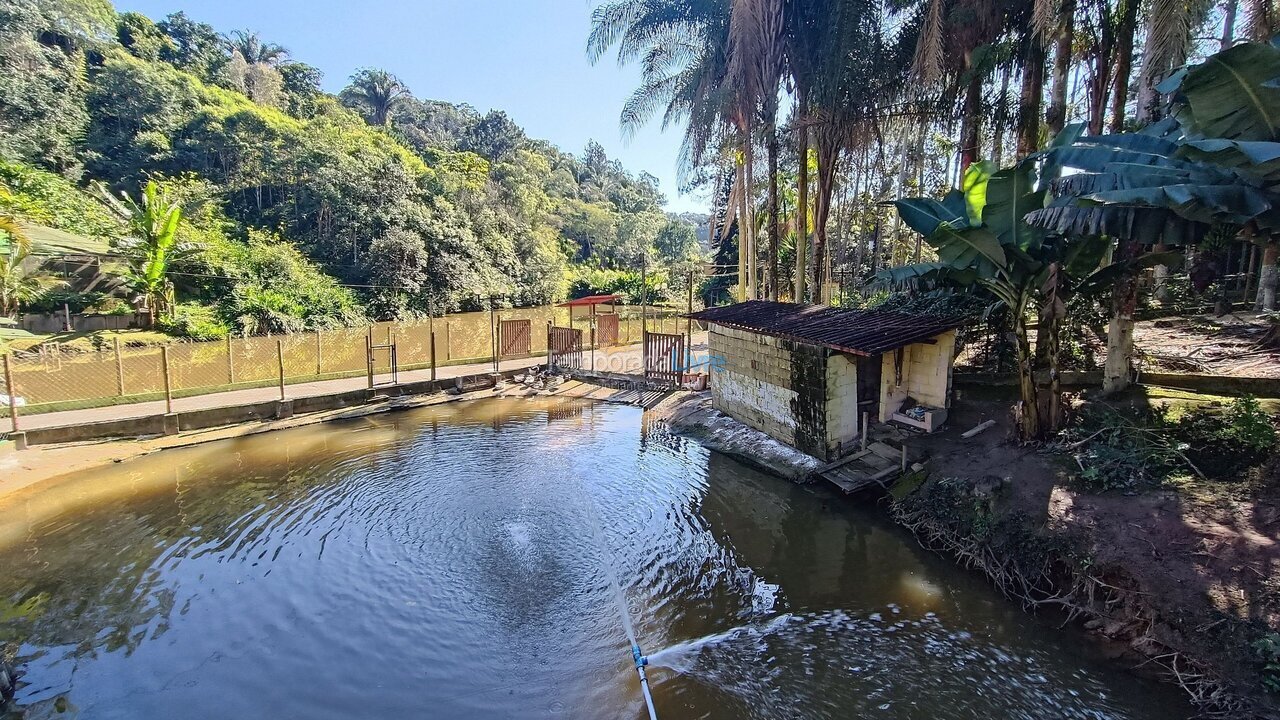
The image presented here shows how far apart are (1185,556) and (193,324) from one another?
2836cm

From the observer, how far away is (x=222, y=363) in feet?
55.2

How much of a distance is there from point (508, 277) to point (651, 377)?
73.7ft

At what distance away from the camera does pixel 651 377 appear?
18234 millimetres

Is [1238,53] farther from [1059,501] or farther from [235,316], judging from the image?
[235,316]

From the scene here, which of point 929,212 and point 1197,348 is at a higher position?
point 929,212

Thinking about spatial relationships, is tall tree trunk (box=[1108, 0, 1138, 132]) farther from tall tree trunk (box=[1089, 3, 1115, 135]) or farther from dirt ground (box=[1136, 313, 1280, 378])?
dirt ground (box=[1136, 313, 1280, 378])

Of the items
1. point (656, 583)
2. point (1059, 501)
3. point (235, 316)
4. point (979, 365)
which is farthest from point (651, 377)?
point (235, 316)

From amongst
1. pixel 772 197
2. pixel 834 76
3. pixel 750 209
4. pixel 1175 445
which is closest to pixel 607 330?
pixel 750 209

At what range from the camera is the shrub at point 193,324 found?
2138cm

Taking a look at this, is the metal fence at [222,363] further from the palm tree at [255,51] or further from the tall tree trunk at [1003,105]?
Result: the palm tree at [255,51]

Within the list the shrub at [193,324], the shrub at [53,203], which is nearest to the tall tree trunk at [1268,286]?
the shrub at [193,324]

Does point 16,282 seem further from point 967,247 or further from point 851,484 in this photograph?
point 967,247

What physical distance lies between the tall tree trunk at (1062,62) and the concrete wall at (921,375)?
4.57 m

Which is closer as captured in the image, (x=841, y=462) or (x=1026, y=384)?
(x=1026, y=384)
